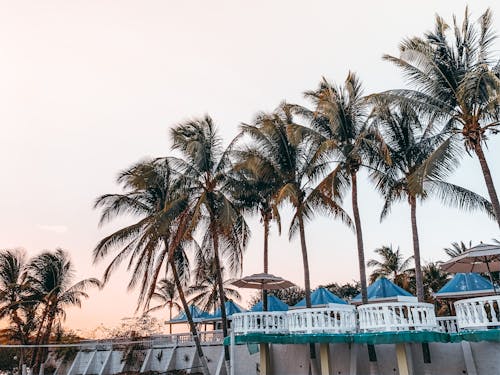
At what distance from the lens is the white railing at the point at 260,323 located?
11691mm

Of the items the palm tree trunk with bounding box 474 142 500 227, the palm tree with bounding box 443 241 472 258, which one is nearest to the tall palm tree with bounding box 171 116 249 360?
the palm tree trunk with bounding box 474 142 500 227

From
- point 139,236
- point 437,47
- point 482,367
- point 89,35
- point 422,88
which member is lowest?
point 482,367

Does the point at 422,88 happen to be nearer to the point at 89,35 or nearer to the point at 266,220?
the point at 266,220

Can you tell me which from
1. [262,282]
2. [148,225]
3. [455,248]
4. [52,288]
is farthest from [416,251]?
[52,288]

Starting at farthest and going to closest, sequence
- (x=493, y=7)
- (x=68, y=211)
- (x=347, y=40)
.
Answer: (x=68, y=211) → (x=347, y=40) → (x=493, y=7)

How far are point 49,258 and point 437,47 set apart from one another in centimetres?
2143

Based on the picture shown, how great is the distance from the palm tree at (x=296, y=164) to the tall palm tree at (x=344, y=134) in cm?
60

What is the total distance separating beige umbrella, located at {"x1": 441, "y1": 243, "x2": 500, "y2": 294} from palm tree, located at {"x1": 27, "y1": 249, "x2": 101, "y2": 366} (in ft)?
59.8

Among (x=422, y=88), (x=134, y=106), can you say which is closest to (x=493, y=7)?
(x=422, y=88)

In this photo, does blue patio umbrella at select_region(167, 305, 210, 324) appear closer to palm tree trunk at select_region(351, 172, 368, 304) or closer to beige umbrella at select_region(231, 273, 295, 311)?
beige umbrella at select_region(231, 273, 295, 311)

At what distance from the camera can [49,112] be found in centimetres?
1458

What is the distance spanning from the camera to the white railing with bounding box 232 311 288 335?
38.4 feet

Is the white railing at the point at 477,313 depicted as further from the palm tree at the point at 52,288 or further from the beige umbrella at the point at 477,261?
the palm tree at the point at 52,288

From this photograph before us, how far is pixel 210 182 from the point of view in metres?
15.3
